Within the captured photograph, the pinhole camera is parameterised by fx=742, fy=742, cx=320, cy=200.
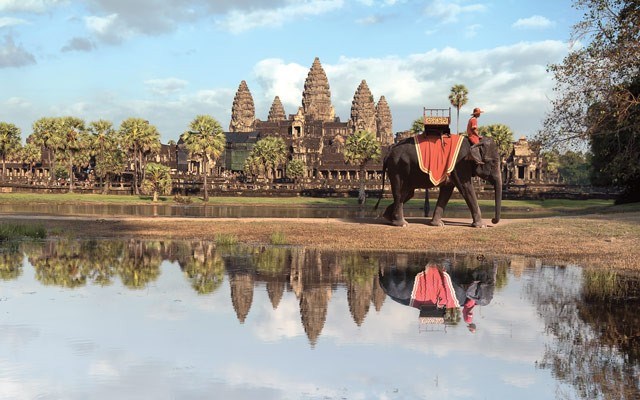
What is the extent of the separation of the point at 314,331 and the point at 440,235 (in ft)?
63.2

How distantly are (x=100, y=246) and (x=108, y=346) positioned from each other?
16.8 metres

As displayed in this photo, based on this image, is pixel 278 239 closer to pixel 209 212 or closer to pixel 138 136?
pixel 209 212

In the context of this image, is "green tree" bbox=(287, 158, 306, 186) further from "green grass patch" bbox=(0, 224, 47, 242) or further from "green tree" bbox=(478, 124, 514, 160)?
"green grass patch" bbox=(0, 224, 47, 242)

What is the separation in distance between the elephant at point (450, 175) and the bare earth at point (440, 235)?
82 centimetres

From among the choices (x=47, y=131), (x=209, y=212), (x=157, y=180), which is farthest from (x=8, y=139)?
(x=209, y=212)

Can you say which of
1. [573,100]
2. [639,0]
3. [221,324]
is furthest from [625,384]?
[639,0]

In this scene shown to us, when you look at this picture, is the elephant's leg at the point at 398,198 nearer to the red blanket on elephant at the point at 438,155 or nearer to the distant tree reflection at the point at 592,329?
the red blanket on elephant at the point at 438,155

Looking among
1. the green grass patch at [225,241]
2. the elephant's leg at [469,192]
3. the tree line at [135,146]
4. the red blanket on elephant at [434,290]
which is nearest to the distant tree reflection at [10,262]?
the green grass patch at [225,241]

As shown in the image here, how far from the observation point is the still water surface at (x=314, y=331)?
10.2 m

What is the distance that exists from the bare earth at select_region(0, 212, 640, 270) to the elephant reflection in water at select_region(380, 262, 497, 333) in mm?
4792

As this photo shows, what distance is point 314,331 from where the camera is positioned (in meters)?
13.5

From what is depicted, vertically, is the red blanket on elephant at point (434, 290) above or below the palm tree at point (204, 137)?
below

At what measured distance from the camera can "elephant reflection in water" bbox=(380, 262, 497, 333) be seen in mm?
15075

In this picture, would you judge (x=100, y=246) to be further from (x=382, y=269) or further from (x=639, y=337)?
(x=639, y=337)
